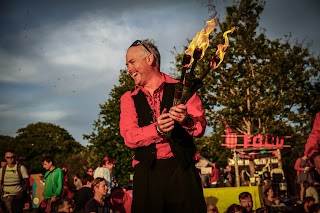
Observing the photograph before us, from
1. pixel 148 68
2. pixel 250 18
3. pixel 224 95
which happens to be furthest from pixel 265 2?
pixel 148 68

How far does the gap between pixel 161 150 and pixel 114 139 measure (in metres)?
29.7

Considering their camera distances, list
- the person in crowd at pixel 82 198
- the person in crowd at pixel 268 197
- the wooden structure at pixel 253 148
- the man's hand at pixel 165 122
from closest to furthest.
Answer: the man's hand at pixel 165 122 < the person in crowd at pixel 82 198 < the person in crowd at pixel 268 197 < the wooden structure at pixel 253 148

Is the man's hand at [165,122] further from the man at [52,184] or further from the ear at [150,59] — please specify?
Answer: the man at [52,184]

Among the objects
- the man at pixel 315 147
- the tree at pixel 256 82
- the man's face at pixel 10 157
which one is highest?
the tree at pixel 256 82

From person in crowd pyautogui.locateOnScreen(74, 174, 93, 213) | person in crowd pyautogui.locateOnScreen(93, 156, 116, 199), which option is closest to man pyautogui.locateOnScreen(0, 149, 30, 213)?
person in crowd pyautogui.locateOnScreen(74, 174, 93, 213)

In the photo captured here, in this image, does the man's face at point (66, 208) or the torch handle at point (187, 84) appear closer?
the torch handle at point (187, 84)

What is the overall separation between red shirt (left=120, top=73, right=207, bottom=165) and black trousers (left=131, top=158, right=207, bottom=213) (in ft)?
0.38

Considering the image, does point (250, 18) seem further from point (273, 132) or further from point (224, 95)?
point (273, 132)

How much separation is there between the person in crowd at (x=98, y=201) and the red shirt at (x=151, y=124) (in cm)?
503

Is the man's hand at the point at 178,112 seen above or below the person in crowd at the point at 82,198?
above

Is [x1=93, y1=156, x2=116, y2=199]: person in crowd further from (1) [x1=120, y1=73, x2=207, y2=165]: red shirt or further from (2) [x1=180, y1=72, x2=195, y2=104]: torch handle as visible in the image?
(2) [x1=180, y1=72, x2=195, y2=104]: torch handle

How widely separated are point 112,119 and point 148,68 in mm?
30285

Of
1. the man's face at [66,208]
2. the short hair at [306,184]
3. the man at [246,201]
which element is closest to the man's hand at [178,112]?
the man's face at [66,208]

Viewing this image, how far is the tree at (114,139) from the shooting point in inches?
1237
